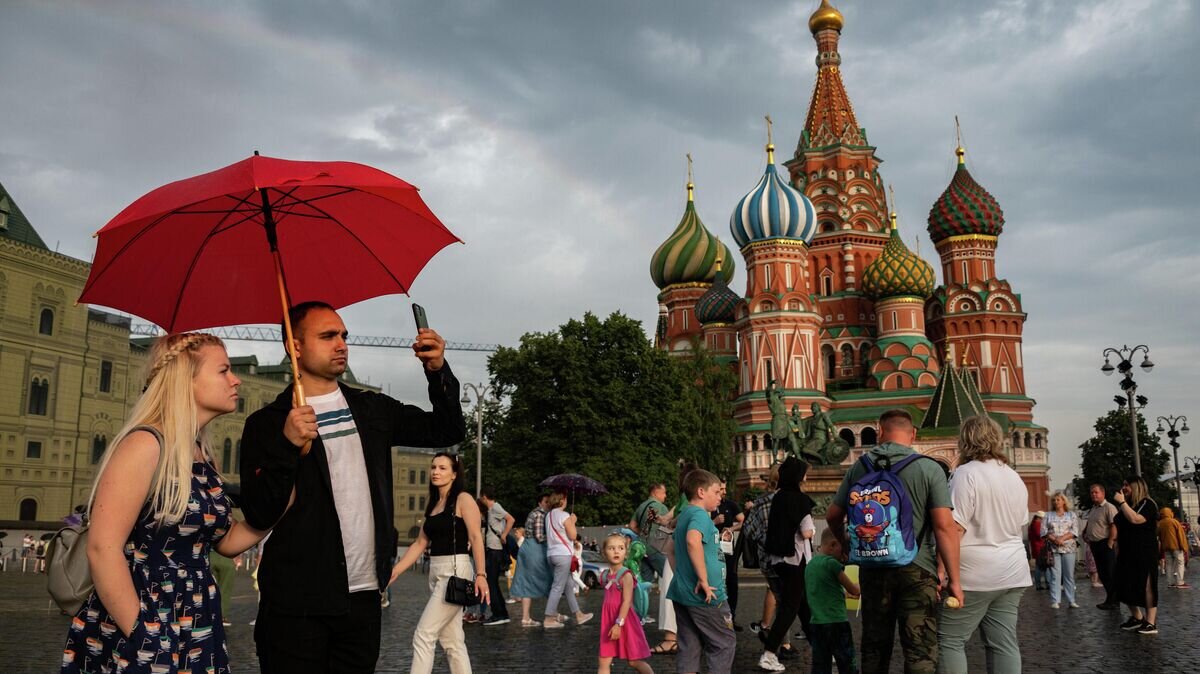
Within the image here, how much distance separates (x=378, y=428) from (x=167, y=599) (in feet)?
3.84

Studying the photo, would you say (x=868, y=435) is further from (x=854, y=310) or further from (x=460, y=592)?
(x=460, y=592)

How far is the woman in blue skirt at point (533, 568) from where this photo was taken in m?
13.4

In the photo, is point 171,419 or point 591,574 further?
point 591,574

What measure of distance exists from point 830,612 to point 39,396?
178 ft

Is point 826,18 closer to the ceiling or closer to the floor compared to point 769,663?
closer to the ceiling

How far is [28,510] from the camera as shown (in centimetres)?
4969

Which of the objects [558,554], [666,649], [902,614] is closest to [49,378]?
[558,554]

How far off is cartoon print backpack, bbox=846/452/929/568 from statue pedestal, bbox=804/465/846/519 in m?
28.1

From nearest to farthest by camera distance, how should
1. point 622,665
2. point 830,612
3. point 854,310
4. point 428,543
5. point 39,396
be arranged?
point 830,612 → point 428,543 → point 622,665 → point 39,396 → point 854,310

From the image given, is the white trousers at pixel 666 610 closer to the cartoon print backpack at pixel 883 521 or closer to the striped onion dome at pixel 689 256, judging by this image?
the cartoon print backpack at pixel 883 521

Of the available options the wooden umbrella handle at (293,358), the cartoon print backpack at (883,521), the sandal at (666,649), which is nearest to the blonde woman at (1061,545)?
the sandal at (666,649)

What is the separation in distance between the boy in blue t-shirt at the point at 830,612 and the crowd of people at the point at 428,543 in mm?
13

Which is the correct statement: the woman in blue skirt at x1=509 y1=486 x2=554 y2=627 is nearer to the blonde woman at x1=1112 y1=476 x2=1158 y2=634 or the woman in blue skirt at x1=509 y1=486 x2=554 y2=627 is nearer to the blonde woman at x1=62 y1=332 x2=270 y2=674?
the blonde woman at x1=1112 y1=476 x2=1158 y2=634

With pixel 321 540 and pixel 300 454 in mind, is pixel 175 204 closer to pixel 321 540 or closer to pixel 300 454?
pixel 300 454
